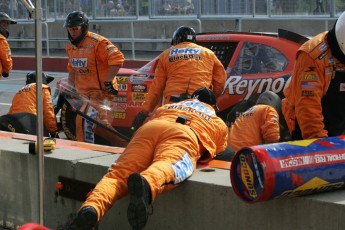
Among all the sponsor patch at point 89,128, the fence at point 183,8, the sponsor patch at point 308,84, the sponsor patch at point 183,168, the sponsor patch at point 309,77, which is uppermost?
the fence at point 183,8

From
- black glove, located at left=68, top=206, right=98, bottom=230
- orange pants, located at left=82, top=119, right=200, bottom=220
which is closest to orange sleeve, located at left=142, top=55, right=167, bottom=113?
orange pants, located at left=82, top=119, right=200, bottom=220

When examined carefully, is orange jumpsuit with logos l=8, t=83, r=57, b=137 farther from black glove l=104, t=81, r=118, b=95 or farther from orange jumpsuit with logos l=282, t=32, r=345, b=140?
orange jumpsuit with logos l=282, t=32, r=345, b=140

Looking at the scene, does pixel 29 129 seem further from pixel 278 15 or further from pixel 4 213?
pixel 278 15

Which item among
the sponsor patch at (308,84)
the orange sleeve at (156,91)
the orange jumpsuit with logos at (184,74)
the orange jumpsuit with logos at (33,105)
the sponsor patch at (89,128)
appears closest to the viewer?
the sponsor patch at (308,84)

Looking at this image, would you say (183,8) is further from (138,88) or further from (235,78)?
(235,78)

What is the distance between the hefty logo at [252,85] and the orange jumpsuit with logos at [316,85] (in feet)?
9.62

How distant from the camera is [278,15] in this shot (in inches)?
782

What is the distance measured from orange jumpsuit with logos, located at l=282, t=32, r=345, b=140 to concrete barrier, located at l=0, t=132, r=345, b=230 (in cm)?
69

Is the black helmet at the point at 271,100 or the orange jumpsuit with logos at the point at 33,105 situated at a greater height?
the black helmet at the point at 271,100

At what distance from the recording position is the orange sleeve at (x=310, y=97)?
5617 mm

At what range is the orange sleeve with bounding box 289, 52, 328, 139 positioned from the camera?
5617 mm

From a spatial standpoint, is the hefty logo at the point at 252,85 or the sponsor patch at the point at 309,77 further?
the hefty logo at the point at 252,85

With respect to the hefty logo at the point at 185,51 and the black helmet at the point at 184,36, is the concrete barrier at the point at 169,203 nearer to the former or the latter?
the hefty logo at the point at 185,51

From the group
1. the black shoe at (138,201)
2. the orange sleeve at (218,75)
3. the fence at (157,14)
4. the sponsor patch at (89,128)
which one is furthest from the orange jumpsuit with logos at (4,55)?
the fence at (157,14)
